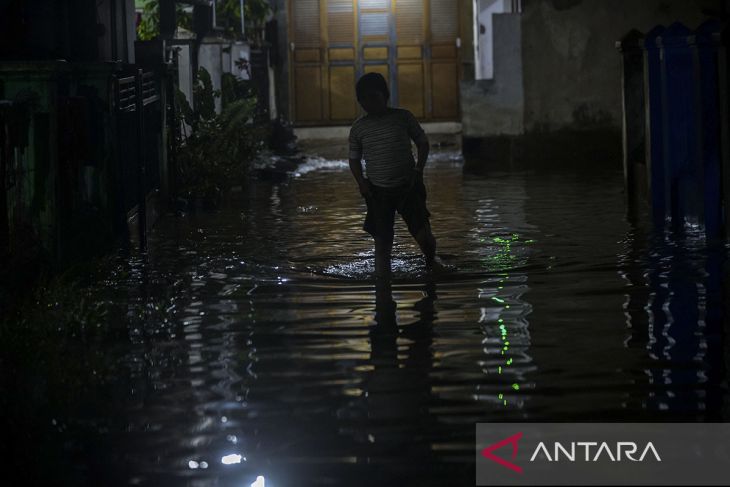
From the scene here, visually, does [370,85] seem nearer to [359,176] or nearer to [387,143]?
[387,143]

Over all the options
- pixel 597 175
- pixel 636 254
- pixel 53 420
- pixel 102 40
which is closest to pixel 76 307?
pixel 53 420

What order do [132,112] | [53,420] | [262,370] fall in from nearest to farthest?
[53,420] → [262,370] → [132,112]

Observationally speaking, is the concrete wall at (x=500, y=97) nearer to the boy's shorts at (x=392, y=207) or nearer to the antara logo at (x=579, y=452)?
the boy's shorts at (x=392, y=207)

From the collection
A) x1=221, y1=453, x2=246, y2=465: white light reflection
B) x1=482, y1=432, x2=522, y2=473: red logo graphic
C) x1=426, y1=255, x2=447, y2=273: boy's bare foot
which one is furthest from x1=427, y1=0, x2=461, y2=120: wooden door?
x1=221, y1=453, x2=246, y2=465: white light reflection

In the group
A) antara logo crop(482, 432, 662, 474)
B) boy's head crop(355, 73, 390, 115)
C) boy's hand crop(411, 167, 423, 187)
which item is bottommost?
antara logo crop(482, 432, 662, 474)

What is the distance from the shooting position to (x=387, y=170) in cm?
945

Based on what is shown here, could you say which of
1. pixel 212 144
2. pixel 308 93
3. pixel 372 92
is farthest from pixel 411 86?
pixel 372 92

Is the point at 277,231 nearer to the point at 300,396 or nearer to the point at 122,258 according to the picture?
the point at 122,258

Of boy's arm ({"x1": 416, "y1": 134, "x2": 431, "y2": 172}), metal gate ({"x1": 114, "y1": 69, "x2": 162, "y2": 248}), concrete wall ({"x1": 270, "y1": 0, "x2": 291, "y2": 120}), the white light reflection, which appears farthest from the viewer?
concrete wall ({"x1": 270, "y1": 0, "x2": 291, "y2": 120})

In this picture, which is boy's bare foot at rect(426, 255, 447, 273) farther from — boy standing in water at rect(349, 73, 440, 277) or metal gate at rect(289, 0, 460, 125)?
metal gate at rect(289, 0, 460, 125)

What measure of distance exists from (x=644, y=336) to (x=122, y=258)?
187 inches

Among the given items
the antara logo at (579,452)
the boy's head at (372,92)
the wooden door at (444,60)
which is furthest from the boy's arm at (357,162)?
the wooden door at (444,60)

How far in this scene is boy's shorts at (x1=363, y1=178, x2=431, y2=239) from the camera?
9.45 meters

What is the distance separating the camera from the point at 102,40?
513 inches
